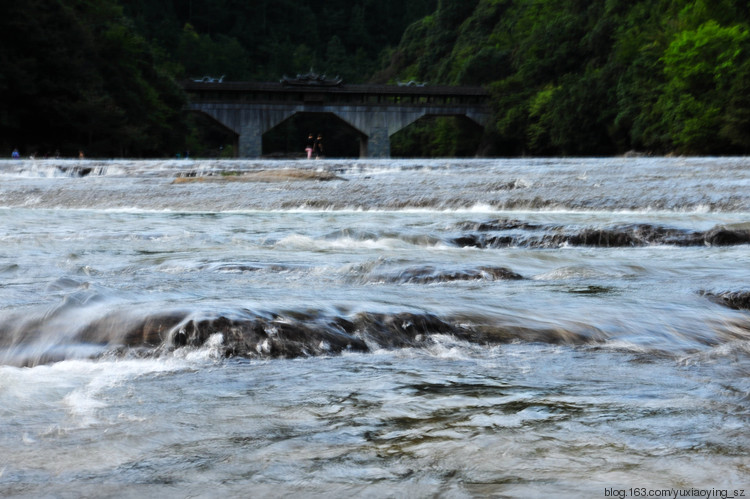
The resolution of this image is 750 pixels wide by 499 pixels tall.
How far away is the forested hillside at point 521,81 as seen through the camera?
38719mm

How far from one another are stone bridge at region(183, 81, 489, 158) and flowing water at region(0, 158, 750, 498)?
5559 cm

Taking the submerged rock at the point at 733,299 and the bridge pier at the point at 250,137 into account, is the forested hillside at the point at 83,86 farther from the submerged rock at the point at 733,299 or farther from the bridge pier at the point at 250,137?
the submerged rock at the point at 733,299

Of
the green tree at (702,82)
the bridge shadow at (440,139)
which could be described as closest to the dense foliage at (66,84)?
the green tree at (702,82)

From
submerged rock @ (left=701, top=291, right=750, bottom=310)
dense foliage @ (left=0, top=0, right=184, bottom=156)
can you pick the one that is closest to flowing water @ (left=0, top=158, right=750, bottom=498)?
submerged rock @ (left=701, top=291, right=750, bottom=310)

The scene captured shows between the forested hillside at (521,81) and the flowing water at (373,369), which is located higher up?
the forested hillside at (521,81)

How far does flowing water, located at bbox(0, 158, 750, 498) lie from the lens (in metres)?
2.33

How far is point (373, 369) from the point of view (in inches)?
140

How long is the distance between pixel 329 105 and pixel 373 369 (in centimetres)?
6250

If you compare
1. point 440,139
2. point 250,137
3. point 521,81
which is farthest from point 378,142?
point 521,81

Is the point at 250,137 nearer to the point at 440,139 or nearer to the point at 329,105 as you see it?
the point at 329,105

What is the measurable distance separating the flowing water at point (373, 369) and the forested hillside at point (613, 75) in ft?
104

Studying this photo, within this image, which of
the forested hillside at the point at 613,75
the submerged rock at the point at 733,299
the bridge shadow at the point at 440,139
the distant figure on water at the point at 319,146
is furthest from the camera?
the bridge shadow at the point at 440,139

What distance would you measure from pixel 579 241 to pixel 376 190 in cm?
708

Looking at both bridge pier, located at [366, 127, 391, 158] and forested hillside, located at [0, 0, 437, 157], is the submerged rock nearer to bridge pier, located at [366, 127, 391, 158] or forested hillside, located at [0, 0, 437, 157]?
forested hillside, located at [0, 0, 437, 157]
